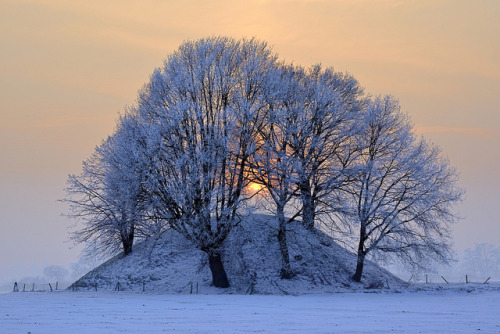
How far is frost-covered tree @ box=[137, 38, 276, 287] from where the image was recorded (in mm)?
51188

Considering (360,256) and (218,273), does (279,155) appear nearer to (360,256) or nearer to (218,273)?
(218,273)

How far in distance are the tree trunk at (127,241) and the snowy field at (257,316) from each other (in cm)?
2280

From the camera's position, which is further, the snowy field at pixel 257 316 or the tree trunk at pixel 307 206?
the tree trunk at pixel 307 206

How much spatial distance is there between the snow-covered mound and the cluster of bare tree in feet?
6.26

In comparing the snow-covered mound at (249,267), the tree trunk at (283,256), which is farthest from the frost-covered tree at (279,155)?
the snow-covered mound at (249,267)

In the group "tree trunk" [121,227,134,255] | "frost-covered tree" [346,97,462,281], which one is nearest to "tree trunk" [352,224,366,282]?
"frost-covered tree" [346,97,462,281]

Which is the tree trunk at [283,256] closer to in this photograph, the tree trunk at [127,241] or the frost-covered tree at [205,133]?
the frost-covered tree at [205,133]

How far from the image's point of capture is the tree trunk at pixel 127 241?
67.7 metres

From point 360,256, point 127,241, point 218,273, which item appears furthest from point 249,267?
point 127,241

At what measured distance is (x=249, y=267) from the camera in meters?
56.1

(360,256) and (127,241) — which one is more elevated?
(127,241)

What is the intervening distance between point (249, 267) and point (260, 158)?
10162 millimetres

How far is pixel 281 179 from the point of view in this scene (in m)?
53.9

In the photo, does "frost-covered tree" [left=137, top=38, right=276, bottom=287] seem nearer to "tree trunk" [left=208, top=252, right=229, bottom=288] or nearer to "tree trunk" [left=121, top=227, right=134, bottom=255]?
"tree trunk" [left=208, top=252, right=229, bottom=288]
